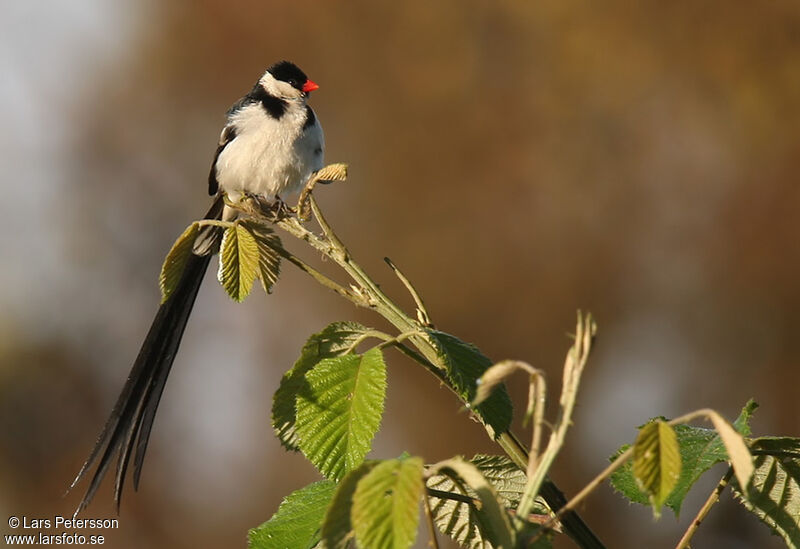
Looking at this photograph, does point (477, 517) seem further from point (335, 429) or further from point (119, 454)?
point (119, 454)

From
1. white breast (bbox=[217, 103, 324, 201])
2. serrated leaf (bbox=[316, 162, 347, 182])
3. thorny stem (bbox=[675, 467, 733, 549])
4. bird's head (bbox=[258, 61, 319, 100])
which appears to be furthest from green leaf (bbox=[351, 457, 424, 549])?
bird's head (bbox=[258, 61, 319, 100])

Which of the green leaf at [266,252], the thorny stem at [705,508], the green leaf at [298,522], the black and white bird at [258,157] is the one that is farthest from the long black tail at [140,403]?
the thorny stem at [705,508]

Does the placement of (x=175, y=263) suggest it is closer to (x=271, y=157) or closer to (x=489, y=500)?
(x=489, y=500)

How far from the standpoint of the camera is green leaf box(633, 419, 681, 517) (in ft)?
2.04

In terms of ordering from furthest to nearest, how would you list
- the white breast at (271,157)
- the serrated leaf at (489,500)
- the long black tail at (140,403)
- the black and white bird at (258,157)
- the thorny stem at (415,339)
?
the white breast at (271,157), the black and white bird at (258,157), the long black tail at (140,403), the thorny stem at (415,339), the serrated leaf at (489,500)

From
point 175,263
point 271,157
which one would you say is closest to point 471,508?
point 175,263

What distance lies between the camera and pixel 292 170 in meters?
3.04

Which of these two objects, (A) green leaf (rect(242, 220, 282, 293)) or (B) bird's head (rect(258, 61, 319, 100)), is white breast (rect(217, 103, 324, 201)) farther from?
(A) green leaf (rect(242, 220, 282, 293))

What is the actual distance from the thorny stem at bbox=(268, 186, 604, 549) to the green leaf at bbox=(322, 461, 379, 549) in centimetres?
17

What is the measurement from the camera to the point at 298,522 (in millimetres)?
935

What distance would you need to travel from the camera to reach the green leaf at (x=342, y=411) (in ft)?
2.92

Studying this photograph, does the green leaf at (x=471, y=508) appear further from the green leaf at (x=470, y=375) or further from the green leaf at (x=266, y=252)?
the green leaf at (x=266, y=252)

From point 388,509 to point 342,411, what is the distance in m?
0.30

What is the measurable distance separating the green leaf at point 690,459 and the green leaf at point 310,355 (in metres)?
0.31
